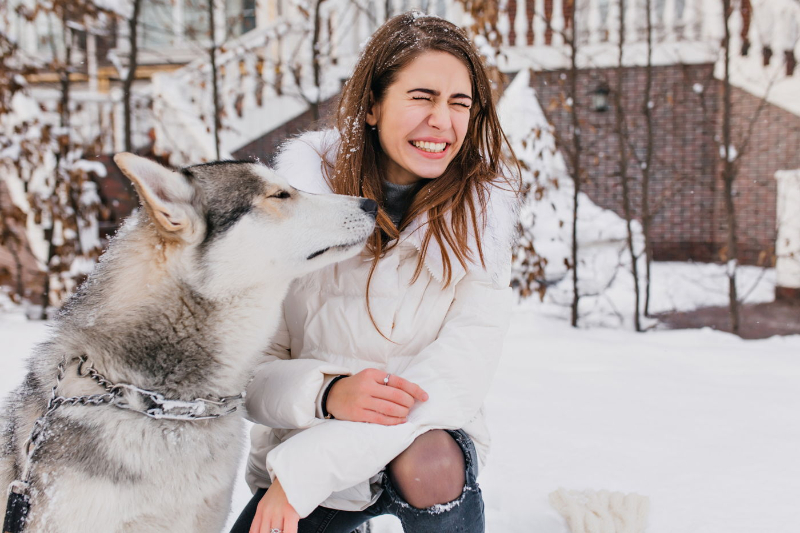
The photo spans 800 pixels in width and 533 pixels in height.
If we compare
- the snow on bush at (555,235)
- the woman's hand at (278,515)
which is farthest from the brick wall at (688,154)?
the woman's hand at (278,515)

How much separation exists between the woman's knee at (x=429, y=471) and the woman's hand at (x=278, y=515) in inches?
11.1

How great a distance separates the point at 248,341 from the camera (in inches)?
59.5

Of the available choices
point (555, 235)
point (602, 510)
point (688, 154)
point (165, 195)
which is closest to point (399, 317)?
point (165, 195)

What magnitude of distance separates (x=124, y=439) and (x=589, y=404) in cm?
274

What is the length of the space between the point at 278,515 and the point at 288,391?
305 millimetres

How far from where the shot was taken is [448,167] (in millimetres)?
1885

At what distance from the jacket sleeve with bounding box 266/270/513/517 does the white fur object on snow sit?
2.50 ft

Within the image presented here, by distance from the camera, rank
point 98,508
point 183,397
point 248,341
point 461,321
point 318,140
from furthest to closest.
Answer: point 318,140, point 461,321, point 248,341, point 183,397, point 98,508

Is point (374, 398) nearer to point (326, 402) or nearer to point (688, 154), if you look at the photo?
point (326, 402)

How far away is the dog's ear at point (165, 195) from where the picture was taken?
125cm

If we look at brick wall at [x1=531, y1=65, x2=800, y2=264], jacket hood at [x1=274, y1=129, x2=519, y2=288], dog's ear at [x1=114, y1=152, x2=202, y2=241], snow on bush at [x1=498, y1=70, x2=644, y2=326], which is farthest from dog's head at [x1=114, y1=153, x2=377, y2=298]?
brick wall at [x1=531, y1=65, x2=800, y2=264]

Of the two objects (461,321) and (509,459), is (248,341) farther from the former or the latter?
(509,459)

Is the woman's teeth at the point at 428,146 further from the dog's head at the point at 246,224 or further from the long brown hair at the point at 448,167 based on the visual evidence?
the dog's head at the point at 246,224

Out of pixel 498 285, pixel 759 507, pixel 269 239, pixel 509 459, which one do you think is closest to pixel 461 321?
pixel 498 285
